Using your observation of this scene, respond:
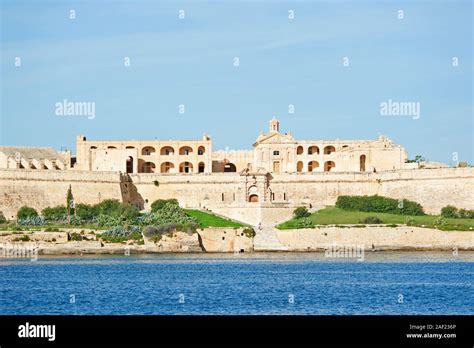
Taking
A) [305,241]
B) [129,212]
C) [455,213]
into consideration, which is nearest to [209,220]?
[129,212]

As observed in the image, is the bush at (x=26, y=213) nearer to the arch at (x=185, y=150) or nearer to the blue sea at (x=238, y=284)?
the blue sea at (x=238, y=284)

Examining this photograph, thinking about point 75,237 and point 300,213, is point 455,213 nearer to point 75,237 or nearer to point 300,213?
point 300,213

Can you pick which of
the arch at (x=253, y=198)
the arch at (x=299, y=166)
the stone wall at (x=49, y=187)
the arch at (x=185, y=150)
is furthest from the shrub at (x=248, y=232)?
the arch at (x=299, y=166)

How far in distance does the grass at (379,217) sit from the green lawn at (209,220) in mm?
2653

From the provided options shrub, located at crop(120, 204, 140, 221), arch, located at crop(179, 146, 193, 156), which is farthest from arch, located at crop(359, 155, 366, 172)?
shrub, located at crop(120, 204, 140, 221)

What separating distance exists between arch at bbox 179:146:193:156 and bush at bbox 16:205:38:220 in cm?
1578

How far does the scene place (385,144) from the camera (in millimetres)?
73438

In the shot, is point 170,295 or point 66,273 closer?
point 170,295

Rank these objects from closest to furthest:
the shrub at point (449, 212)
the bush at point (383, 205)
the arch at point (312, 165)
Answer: the shrub at point (449, 212) → the bush at point (383, 205) → the arch at point (312, 165)

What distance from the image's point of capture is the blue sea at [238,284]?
2995 centimetres

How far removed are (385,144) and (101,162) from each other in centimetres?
1818

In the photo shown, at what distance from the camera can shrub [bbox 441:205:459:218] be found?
208ft
